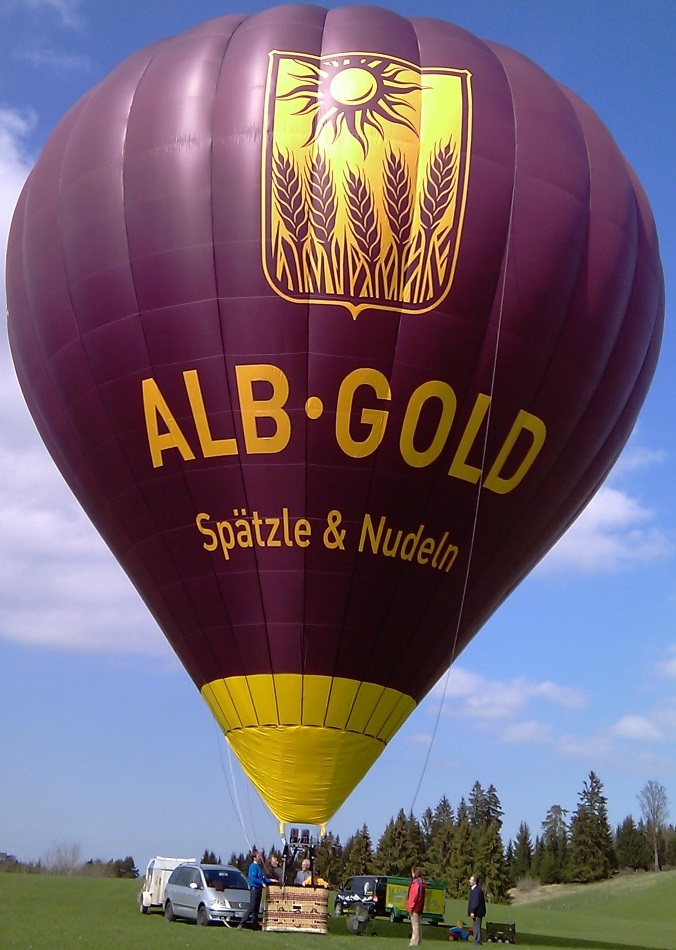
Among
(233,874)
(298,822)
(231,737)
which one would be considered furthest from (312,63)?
(233,874)

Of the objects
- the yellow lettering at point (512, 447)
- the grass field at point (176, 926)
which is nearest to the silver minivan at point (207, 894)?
the grass field at point (176, 926)

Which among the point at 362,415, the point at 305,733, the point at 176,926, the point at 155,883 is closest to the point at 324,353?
the point at 362,415

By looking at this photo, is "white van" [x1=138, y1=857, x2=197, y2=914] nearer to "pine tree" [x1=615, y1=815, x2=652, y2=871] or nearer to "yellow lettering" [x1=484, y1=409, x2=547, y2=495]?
"yellow lettering" [x1=484, y1=409, x2=547, y2=495]

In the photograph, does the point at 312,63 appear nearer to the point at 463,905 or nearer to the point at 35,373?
the point at 35,373

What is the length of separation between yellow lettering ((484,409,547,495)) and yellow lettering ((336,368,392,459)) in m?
1.65

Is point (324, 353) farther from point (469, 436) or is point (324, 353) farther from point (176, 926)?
point (176, 926)

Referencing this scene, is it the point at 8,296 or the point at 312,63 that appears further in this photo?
the point at 8,296

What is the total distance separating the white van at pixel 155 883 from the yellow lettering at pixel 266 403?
8.00m

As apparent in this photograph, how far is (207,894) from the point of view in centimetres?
1568

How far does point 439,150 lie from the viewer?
48.2 ft

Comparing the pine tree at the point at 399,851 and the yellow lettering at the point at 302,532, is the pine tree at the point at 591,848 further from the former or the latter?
the yellow lettering at the point at 302,532

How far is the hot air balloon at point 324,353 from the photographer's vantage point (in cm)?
1424

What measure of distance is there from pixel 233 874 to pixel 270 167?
32.3 ft

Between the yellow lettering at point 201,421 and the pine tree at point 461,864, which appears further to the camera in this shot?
the pine tree at point 461,864
